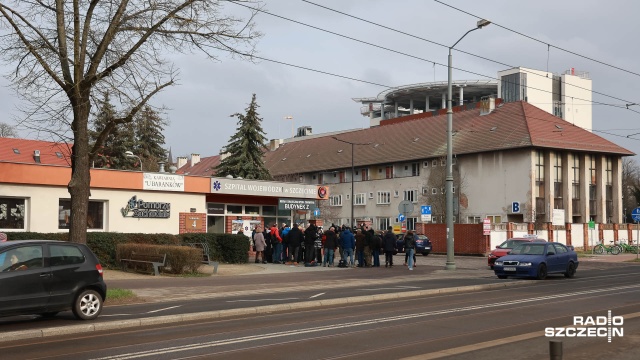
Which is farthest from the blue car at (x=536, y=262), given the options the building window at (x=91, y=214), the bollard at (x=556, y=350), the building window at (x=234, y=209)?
the bollard at (x=556, y=350)

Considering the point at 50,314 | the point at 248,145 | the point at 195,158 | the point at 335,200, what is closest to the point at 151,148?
the point at 248,145

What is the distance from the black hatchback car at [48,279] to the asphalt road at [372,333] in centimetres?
80

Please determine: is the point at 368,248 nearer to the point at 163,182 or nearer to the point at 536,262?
the point at 536,262

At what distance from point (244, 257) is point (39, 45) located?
643 inches

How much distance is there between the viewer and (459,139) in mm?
A: 69625

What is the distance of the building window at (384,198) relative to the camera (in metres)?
74.8

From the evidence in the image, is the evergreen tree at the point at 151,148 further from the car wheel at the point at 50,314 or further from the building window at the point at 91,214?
the car wheel at the point at 50,314

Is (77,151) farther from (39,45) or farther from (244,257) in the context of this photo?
(244,257)

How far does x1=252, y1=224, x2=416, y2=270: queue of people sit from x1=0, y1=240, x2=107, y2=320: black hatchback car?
16598 millimetres

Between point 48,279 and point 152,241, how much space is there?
15377 mm

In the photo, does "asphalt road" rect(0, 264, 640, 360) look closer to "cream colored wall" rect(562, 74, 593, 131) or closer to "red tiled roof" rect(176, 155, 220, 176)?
"red tiled roof" rect(176, 155, 220, 176)

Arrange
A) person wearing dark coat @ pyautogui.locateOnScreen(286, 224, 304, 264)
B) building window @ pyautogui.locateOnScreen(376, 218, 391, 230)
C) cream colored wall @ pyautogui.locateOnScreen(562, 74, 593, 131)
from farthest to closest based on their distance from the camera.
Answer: cream colored wall @ pyautogui.locateOnScreen(562, 74, 593, 131)
building window @ pyautogui.locateOnScreen(376, 218, 391, 230)
person wearing dark coat @ pyautogui.locateOnScreen(286, 224, 304, 264)

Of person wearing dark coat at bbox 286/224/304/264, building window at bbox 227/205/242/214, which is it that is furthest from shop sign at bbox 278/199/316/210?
person wearing dark coat at bbox 286/224/304/264

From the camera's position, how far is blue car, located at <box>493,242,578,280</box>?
24.8m
